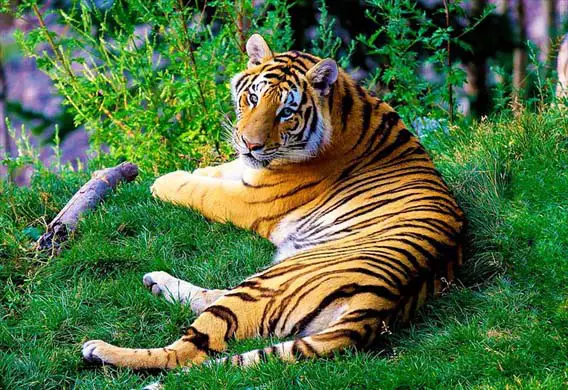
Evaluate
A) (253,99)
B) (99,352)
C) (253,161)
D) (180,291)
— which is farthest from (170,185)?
(99,352)

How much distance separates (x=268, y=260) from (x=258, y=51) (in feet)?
4.44

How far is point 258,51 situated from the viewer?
5.83 meters

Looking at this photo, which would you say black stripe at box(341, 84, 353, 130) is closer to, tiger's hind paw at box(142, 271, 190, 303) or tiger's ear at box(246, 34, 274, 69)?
tiger's ear at box(246, 34, 274, 69)

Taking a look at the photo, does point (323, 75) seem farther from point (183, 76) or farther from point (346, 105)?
point (183, 76)

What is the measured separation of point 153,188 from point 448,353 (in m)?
2.65

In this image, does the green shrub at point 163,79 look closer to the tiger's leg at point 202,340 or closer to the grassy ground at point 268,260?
the grassy ground at point 268,260

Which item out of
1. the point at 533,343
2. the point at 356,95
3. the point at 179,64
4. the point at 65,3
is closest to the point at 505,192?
the point at 356,95

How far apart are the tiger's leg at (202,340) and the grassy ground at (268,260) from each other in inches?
2.9

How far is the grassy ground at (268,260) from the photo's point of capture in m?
4.10

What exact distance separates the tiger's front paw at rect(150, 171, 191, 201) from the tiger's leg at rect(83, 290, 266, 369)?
1.67 metres

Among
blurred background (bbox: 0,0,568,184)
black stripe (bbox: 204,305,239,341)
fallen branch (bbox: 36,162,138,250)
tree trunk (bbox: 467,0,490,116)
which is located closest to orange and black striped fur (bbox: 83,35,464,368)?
black stripe (bbox: 204,305,239,341)

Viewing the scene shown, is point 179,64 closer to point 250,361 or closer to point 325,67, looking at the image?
point 325,67

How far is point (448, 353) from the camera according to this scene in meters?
4.34

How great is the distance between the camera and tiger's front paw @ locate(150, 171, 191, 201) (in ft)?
20.0
